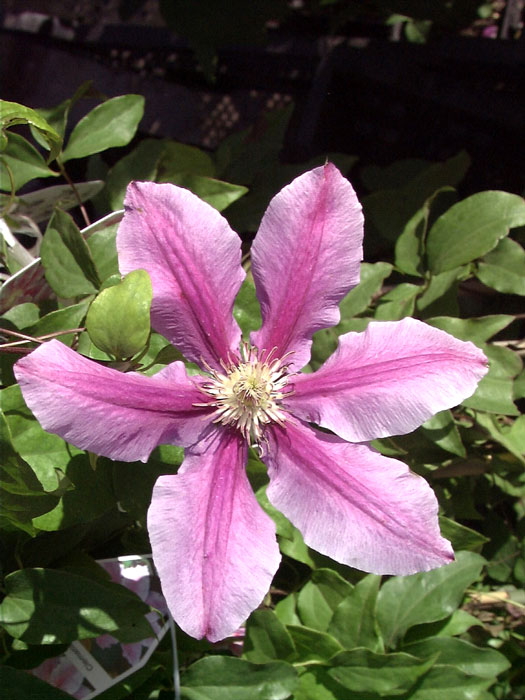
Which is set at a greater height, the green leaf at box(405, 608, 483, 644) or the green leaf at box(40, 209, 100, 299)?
the green leaf at box(40, 209, 100, 299)

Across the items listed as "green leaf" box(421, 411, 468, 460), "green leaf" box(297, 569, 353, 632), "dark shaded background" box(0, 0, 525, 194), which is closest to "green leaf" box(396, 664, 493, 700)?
"green leaf" box(297, 569, 353, 632)

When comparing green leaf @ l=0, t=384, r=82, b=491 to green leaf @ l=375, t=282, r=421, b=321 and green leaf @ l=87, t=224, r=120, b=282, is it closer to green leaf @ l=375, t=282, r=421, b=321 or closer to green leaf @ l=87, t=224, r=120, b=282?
green leaf @ l=87, t=224, r=120, b=282

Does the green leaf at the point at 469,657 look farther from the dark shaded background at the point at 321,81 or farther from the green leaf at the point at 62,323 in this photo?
the dark shaded background at the point at 321,81

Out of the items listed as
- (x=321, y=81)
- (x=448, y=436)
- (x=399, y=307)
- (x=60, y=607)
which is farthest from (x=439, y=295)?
(x=321, y=81)

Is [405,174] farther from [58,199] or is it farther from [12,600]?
[12,600]

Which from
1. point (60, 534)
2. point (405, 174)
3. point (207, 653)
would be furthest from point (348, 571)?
point (405, 174)

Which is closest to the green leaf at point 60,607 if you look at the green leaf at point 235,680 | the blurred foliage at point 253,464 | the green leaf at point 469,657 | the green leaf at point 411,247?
the blurred foliage at point 253,464
